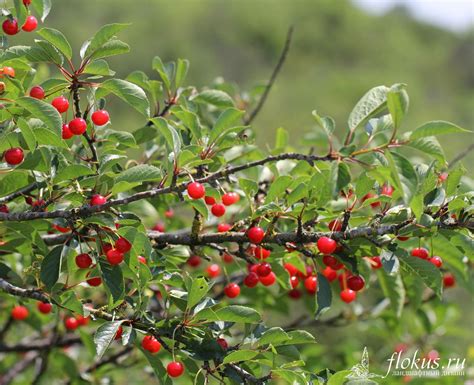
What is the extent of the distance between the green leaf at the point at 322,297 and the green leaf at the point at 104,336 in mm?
566

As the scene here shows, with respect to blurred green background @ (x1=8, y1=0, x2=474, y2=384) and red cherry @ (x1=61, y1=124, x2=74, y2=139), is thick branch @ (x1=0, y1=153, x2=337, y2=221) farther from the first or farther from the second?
blurred green background @ (x1=8, y1=0, x2=474, y2=384)

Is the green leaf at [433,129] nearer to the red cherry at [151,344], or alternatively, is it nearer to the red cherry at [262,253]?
the red cherry at [262,253]

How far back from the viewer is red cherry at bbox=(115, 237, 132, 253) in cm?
163

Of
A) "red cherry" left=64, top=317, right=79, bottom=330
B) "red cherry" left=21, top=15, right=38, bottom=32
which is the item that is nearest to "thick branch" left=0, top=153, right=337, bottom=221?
"red cherry" left=21, top=15, right=38, bottom=32

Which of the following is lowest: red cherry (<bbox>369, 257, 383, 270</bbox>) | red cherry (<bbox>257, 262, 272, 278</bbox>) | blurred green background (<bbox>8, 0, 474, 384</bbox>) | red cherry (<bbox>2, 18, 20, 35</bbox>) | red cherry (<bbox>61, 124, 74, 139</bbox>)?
blurred green background (<bbox>8, 0, 474, 384</bbox>)

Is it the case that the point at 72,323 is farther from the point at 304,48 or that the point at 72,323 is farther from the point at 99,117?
the point at 304,48

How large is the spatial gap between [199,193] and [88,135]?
48 centimetres

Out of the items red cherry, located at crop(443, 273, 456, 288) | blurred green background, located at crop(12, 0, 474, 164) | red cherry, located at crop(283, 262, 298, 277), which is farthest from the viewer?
blurred green background, located at crop(12, 0, 474, 164)

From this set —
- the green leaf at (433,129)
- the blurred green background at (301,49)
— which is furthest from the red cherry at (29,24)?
the blurred green background at (301,49)

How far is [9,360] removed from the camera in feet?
10.8

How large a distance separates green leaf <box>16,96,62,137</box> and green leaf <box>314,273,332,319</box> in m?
0.84

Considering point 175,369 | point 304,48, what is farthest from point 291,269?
point 304,48

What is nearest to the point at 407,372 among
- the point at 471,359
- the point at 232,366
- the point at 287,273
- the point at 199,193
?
the point at 471,359

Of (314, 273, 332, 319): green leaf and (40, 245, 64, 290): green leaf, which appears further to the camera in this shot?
(314, 273, 332, 319): green leaf
